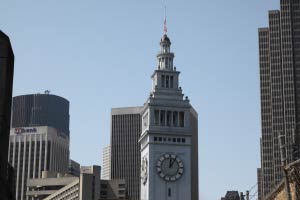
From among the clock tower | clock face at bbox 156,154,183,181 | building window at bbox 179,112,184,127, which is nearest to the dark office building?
the clock tower

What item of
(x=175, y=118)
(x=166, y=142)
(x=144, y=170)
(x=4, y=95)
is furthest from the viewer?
(x=175, y=118)

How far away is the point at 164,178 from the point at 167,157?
3.93 metres

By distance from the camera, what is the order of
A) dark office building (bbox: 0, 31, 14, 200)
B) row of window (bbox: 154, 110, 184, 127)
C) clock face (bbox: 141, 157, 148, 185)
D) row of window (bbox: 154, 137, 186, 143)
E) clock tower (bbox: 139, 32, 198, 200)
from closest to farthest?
dark office building (bbox: 0, 31, 14, 200), clock tower (bbox: 139, 32, 198, 200), clock face (bbox: 141, 157, 148, 185), row of window (bbox: 154, 137, 186, 143), row of window (bbox: 154, 110, 184, 127)

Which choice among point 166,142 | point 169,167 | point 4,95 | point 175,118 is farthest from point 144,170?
point 4,95

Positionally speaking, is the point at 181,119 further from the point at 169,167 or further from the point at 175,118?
the point at 169,167

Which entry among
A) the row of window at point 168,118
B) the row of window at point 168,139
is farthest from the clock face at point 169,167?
the row of window at point 168,118

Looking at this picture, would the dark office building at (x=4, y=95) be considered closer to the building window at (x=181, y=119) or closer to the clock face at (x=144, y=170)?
the clock face at (x=144, y=170)

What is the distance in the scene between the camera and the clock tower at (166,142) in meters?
128

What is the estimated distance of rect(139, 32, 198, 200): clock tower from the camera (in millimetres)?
128375

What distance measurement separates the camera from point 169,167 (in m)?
130

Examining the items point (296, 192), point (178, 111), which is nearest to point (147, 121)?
point (178, 111)

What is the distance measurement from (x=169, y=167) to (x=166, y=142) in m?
4.78

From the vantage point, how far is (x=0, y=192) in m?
36.7

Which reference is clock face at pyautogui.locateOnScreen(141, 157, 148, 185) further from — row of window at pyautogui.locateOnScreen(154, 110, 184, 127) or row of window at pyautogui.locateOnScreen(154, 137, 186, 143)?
row of window at pyautogui.locateOnScreen(154, 110, 184, 127)
